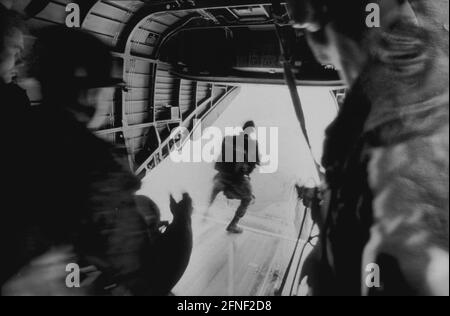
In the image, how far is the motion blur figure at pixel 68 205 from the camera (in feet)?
4.71

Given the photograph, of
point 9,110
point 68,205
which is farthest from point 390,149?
point 9,110

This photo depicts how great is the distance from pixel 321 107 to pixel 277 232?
2.36 feet

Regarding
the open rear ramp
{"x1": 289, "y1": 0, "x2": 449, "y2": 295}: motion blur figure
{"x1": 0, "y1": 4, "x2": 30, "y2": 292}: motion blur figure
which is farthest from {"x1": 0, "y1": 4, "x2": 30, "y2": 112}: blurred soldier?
{"x1": 289, "y1": 0, "x2": 449, "y2": 295}: motion blur figure

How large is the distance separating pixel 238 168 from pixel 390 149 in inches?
29.2

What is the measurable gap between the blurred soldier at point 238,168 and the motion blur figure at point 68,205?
0.49 meters

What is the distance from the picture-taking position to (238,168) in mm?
1469

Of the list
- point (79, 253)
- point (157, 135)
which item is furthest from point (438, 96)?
point (79, 253)

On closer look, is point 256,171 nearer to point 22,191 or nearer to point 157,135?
point 157,135

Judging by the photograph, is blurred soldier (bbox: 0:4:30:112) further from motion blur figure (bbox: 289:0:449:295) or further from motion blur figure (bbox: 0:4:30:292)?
motion blur figure (bbox: 289:0:449:295)

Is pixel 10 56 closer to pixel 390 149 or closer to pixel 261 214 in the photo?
pixel 261 214

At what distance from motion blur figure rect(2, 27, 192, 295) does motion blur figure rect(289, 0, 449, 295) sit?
3.55 feet

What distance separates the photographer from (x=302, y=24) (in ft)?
4.44

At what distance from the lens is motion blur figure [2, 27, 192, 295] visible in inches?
56.5

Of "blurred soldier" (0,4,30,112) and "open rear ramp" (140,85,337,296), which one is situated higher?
"blurred soldier" (0,4,30,112)
